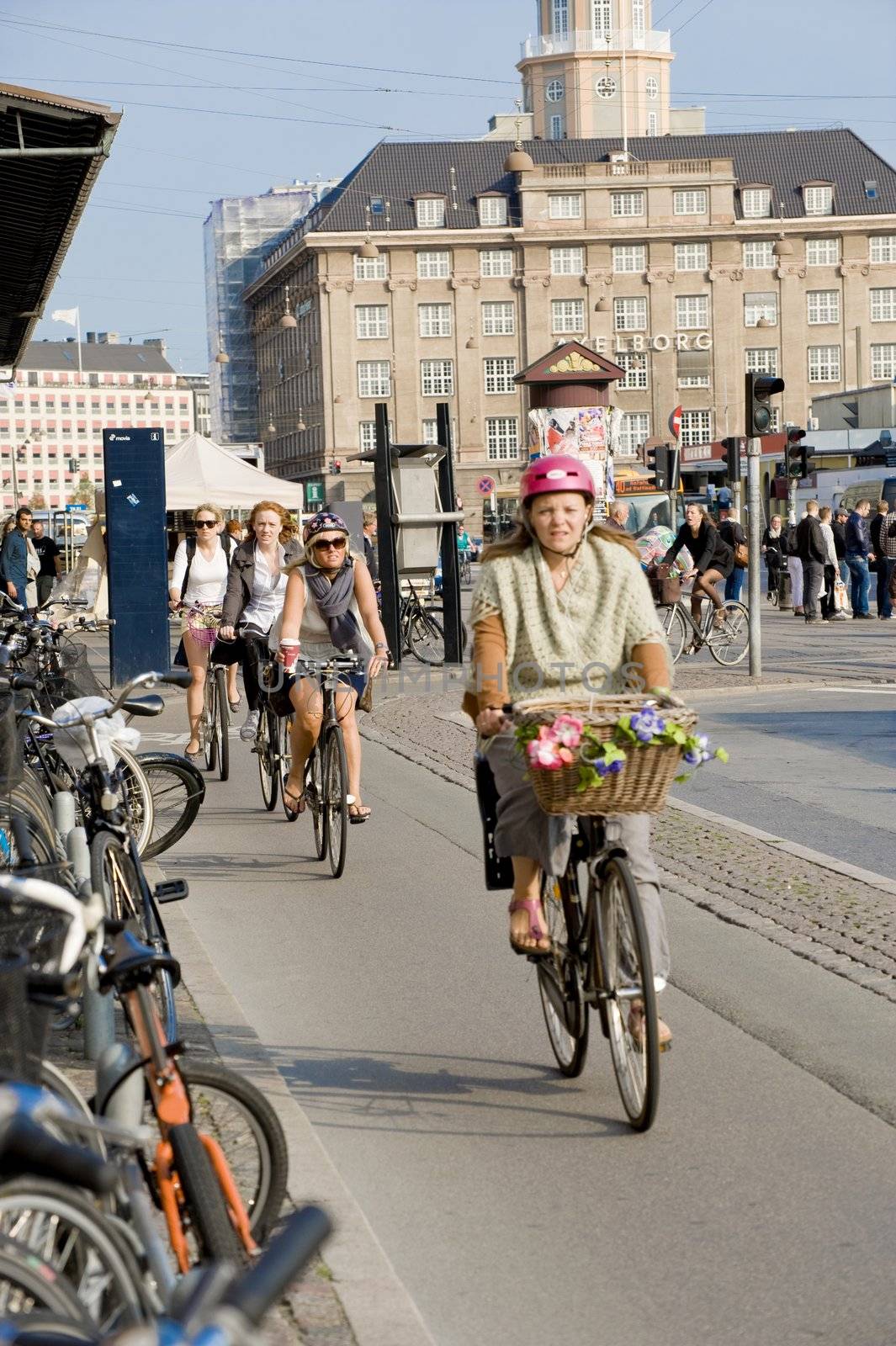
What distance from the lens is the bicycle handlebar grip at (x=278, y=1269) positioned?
1.84 meters

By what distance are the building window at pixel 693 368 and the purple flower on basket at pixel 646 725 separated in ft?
298

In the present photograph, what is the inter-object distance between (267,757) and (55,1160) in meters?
9.52

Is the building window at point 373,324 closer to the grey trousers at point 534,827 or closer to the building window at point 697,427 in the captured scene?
the building window at point 697,427

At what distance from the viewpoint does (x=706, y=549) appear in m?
23.2

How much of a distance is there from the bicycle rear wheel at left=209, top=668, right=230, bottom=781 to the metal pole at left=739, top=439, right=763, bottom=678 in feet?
21.0

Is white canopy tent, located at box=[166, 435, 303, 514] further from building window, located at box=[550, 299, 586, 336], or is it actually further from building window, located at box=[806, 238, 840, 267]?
building window, located at box=[806, 238, 840, 267]

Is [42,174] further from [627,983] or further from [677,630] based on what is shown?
[677,630]

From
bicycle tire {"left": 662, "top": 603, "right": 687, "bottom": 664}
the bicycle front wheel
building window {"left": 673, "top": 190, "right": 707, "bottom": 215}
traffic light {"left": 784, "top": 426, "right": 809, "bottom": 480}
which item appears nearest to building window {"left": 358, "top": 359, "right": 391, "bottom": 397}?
building window {"left": 673, "top": 190, "right": 707, "bottom": 215}

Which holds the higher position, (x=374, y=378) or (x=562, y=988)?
(x=374, y=378)

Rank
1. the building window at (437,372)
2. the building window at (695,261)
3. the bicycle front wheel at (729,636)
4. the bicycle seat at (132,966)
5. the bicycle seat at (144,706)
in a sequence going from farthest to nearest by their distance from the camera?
the building window at (437,372), the building window at (695,261), the bicycle front wheel at (729,636), the bicycle seat at (144,706), the bicycle seat at (132,966)

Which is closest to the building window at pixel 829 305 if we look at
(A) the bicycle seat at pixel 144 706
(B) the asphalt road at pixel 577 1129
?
(B) the asphalt road at pixel 577 1129

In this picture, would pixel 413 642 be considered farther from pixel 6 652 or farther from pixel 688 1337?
pixel 688 1337

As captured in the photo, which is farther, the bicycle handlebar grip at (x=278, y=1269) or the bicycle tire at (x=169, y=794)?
the bicycle tire at (x=169, y=794)

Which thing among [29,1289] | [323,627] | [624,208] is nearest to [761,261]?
[624,208]
